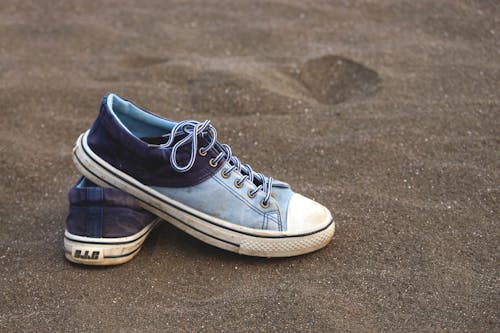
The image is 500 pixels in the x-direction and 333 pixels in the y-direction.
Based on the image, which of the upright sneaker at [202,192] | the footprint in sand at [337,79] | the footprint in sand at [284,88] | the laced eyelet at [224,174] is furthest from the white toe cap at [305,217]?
the footprint in sand at [337,79]

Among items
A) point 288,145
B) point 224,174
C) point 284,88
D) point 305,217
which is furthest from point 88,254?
point 284,88

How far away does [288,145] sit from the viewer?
2.82 metres

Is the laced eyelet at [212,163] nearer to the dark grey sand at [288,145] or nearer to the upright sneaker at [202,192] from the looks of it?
the upright sneaker at [202,192]

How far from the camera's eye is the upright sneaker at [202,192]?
214 centimetres

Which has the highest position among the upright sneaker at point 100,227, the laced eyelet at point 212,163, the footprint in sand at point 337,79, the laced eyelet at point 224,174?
the laced eyelet at point 212,163

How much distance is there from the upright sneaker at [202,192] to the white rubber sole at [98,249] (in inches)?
5.7

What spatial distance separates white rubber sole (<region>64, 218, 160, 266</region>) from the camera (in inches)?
84.1

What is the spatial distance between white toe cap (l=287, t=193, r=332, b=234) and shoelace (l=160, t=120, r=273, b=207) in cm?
9

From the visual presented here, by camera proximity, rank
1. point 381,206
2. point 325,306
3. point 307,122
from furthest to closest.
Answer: point 307,122
point 381,206
point 325,306

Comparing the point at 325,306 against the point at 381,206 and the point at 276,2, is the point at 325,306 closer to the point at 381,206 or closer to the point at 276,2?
the point at 381,206

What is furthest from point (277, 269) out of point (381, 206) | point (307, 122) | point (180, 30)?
point (180, 30)

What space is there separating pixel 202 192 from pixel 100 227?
333 millimetres

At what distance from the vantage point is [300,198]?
2.23 meters

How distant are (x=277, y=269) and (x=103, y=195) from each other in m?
0.59
